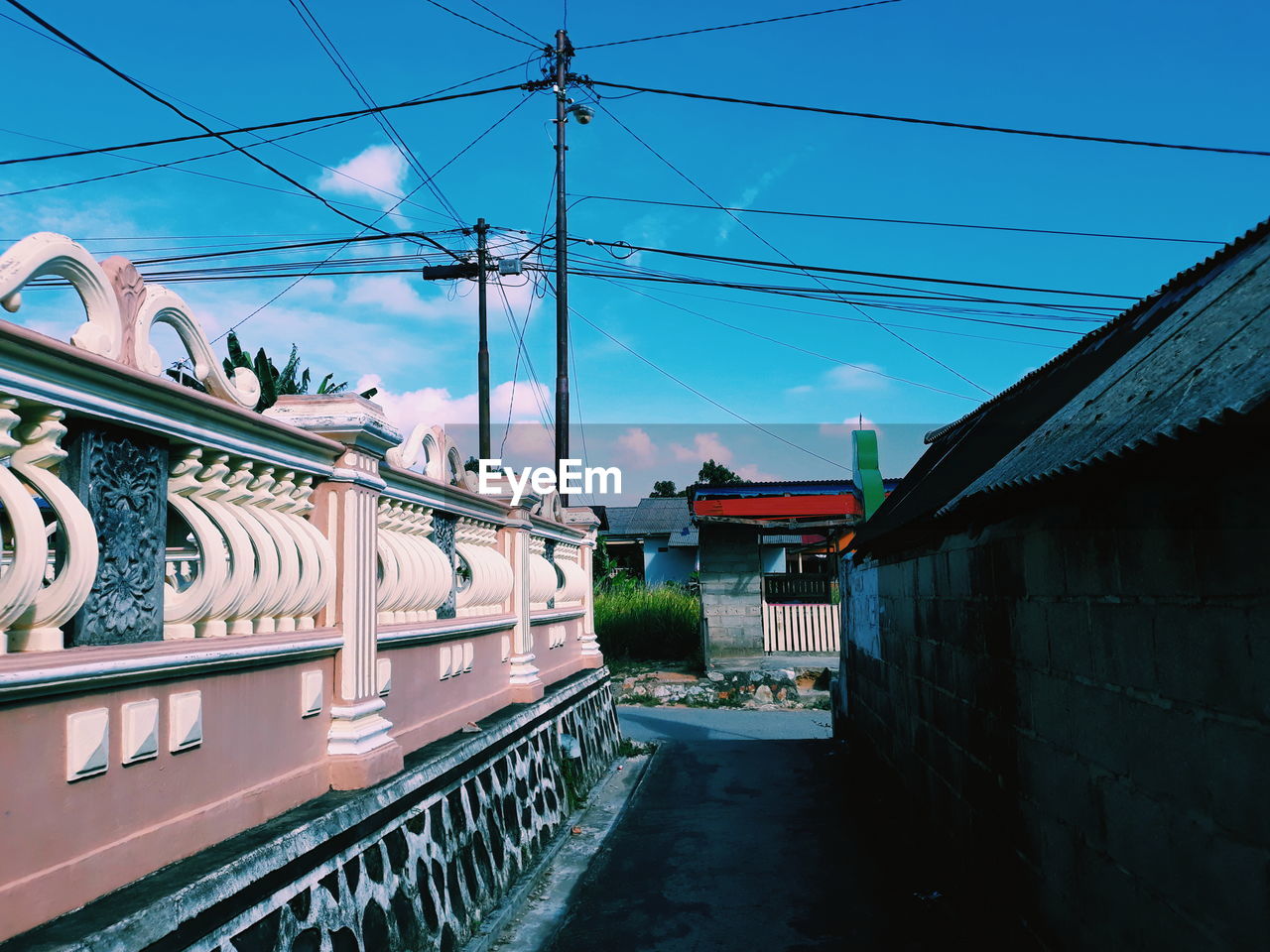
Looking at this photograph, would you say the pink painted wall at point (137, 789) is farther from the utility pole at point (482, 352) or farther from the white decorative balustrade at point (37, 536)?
the utility pole at point (482, 352)

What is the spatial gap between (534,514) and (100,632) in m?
5.27

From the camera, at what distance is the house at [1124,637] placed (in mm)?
2457

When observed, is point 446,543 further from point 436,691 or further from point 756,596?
point 756,596

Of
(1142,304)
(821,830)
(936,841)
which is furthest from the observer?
(821,830)

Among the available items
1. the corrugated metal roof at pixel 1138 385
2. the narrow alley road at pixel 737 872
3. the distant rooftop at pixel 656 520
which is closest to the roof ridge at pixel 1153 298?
Answer: the corrugated metal roof at pixel 1138 385


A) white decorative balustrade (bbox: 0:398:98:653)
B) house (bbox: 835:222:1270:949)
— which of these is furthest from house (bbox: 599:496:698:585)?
white decorative balustrade (bbox: 0:398:98:653)

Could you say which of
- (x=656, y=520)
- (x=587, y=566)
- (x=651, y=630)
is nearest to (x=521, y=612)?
(x=587, y=566)

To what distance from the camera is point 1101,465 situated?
276cm

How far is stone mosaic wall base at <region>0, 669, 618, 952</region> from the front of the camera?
2367mm

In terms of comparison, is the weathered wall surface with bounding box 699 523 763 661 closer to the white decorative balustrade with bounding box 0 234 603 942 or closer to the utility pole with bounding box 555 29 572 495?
the utility pole with bounding box 555 29 572 495

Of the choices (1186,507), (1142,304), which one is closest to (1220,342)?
(1186,507)

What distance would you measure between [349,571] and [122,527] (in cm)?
127

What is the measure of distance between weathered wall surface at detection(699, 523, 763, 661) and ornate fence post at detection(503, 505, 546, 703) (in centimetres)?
1117

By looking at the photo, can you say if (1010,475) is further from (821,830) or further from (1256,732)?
(821,830)
